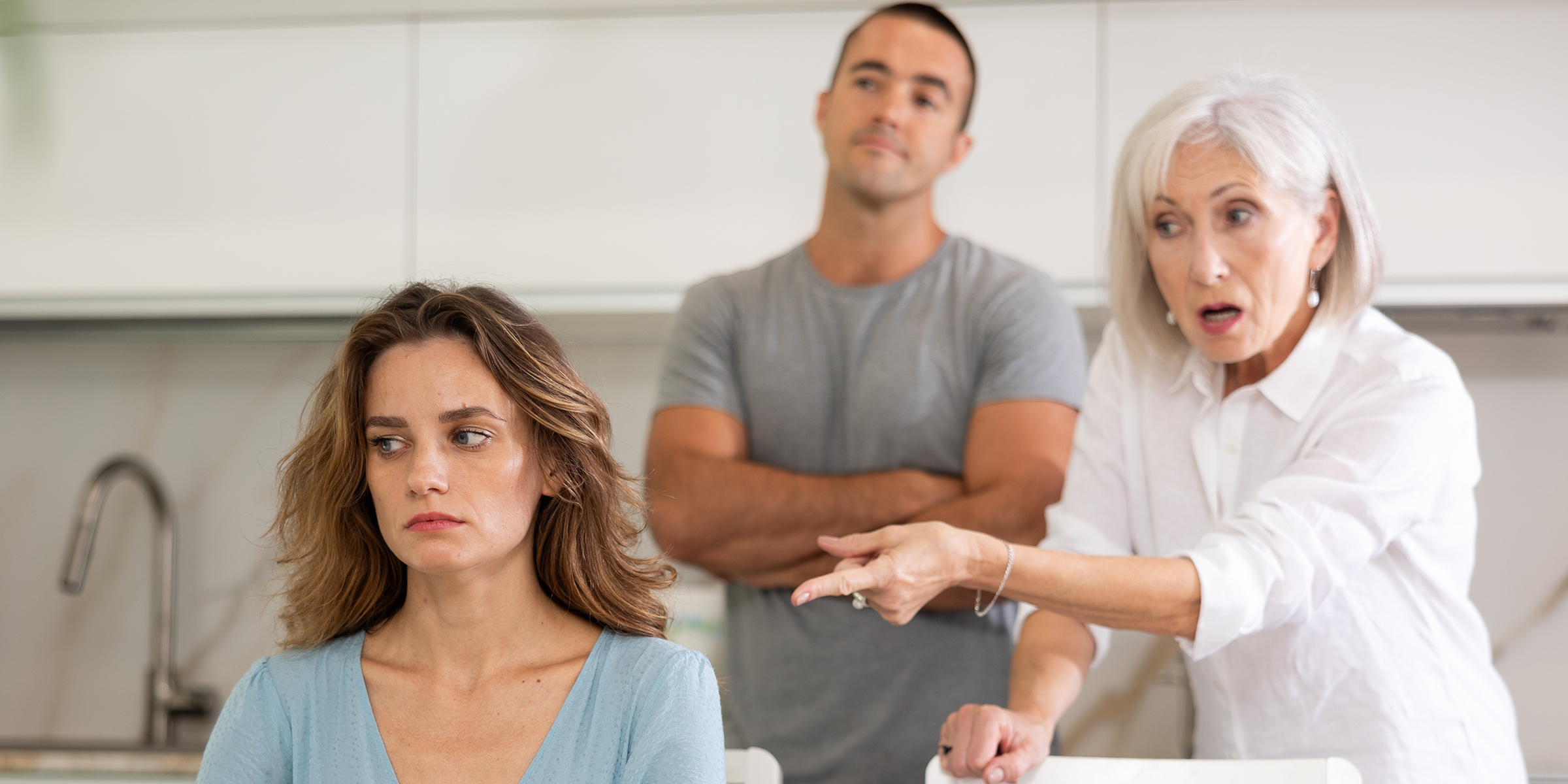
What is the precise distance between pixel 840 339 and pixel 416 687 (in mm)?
761

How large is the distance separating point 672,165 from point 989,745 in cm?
121

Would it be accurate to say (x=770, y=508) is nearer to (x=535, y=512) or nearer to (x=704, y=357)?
(x=704, y=357)

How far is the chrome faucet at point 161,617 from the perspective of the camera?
2.28 metres

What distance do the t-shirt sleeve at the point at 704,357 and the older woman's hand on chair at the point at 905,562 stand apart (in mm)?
539

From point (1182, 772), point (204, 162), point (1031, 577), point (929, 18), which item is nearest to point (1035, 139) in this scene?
point (929, 18)

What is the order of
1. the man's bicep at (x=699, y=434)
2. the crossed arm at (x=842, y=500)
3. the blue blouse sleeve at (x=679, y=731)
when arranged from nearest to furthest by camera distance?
the blue blouse sleeve at (x=679, y=731) < the crossed arm at (x=842, y=500) < the man's bicep at (x=699, y=434)

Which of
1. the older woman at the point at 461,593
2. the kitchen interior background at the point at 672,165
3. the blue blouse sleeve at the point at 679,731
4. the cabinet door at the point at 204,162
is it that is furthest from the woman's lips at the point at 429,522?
the cabinet door at the point at 204,162

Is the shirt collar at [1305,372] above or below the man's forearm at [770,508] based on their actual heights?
above

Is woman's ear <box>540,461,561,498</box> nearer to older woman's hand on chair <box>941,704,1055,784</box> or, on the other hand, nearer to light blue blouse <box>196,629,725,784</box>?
light blue blouse <box>196,629,725,784</box>

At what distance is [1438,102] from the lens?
72.1 inches

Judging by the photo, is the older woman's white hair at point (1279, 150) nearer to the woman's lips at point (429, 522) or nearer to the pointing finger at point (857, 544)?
the pointing finger at point (857, 544)

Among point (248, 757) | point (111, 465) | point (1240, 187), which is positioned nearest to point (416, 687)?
point (248, 757)

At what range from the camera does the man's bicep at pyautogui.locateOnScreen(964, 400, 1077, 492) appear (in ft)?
4.67

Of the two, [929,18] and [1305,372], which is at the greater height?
[929,18]
